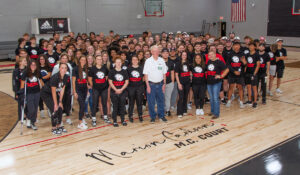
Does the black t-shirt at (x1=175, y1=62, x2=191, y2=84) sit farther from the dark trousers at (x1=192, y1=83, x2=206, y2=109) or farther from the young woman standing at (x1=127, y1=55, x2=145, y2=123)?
the young woman standing at (x1=127, y1=55, x2=145, y2=123)

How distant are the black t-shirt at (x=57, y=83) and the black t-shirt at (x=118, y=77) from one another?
3.06 feet

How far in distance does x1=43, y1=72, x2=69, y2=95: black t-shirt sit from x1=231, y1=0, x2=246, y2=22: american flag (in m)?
20.7

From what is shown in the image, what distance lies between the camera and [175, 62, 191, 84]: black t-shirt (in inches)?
241

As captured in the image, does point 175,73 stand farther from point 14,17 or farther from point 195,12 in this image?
point 195,12

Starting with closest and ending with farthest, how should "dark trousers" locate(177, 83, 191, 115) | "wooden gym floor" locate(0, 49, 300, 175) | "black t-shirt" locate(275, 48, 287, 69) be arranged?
"wooden gym floor" locate(0, 49, 300, 175)
"dark trousers" locate(177, 83, 191, 115)
"black t-shirt" locate(275, 48, 287, 69)

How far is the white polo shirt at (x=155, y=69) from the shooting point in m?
5.71

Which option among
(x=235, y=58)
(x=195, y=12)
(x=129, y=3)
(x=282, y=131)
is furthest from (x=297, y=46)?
(x=282, y=131)

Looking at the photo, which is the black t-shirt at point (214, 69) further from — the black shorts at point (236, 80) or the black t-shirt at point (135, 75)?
the black t-shirt at point (135, 75)

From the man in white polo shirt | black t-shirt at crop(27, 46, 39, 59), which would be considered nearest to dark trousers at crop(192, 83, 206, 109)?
the man in white polo shirt

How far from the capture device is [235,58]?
6.79 meters

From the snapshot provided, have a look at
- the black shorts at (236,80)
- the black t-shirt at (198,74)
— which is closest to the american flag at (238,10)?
the black shorts at (236,80)

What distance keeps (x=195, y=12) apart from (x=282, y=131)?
64.7 feet

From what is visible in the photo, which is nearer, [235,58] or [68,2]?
[235,58]

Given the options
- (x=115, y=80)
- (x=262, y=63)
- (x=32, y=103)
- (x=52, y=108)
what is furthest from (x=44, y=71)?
(x=262, y=63)
